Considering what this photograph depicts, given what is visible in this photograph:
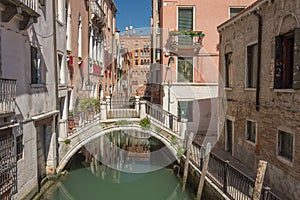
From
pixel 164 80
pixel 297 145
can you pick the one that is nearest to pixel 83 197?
pixel 297 145

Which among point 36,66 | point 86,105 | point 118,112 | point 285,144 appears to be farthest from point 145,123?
point 285,144

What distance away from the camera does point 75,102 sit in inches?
612

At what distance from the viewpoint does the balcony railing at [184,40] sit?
57.0 feet

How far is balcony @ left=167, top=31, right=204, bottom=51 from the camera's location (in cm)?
1736

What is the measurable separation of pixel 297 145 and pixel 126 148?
46.8 feet

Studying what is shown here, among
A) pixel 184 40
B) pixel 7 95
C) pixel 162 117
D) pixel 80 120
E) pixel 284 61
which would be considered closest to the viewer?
pixel 7 95

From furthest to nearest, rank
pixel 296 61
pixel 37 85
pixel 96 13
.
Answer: pixel 96 13, pixel 37 85, pixel 296 61

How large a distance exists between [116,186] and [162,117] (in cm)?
380

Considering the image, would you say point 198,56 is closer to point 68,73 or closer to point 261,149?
point 68,73

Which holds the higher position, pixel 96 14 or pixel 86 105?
pixel 96 14

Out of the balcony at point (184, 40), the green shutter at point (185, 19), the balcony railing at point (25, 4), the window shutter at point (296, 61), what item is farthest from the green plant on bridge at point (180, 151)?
the green shutter at point (185, 19)

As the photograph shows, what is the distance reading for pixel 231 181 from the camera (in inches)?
305

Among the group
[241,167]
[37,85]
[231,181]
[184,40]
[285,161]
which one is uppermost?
[184,40]

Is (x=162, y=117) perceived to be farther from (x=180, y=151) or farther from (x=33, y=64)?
(x=33, y=64)
